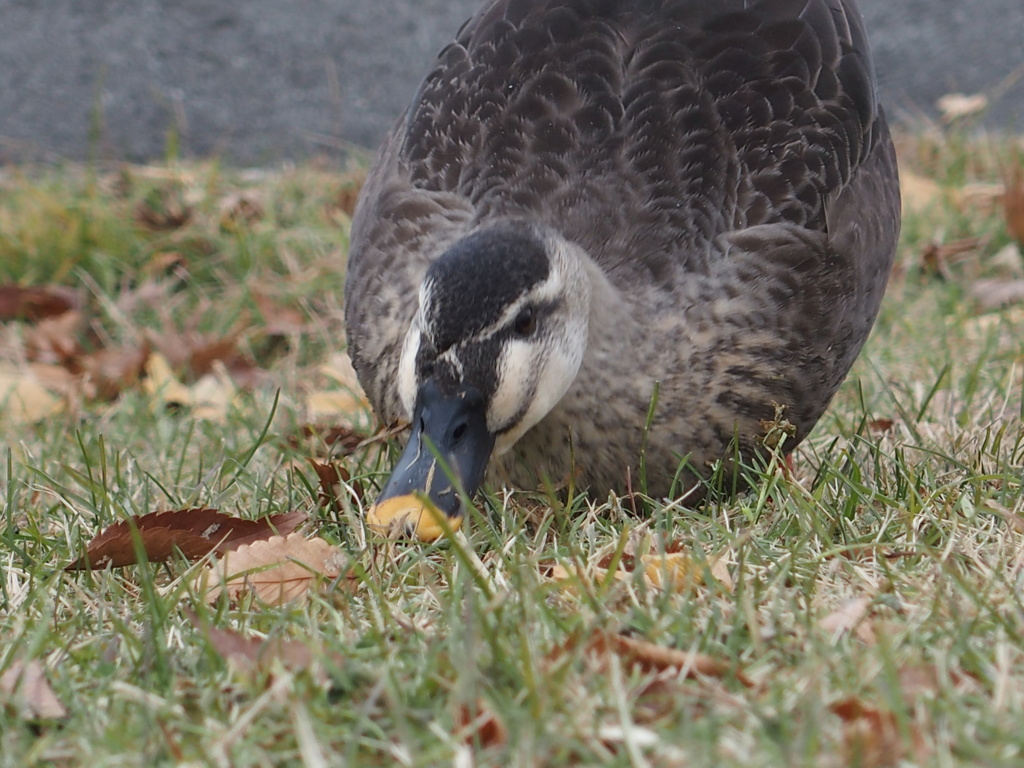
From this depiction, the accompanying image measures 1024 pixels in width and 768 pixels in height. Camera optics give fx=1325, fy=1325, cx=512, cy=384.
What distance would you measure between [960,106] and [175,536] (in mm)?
5184

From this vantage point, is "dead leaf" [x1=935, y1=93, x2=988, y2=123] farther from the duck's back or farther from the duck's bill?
the duck's bill

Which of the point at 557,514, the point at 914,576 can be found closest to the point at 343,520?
the point at 557,514

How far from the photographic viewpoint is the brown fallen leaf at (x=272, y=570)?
7.74 feet

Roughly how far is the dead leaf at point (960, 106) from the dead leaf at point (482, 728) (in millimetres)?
5481

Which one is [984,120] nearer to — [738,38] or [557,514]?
[738,38]

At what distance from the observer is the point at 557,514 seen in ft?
8.23

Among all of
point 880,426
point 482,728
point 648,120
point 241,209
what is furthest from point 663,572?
point 241,209

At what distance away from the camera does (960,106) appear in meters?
6.53

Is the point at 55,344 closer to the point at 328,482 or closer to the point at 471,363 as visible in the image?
the point at 328,482

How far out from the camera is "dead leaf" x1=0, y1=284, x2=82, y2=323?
5.02 m

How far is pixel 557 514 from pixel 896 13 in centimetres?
514

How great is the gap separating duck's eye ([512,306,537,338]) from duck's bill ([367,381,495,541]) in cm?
16

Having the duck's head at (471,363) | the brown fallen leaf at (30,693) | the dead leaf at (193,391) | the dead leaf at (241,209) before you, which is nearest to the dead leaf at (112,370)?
the dead leaf at (193,391)

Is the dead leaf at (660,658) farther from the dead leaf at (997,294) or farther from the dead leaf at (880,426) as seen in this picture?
the dead leaf at (997,294)
